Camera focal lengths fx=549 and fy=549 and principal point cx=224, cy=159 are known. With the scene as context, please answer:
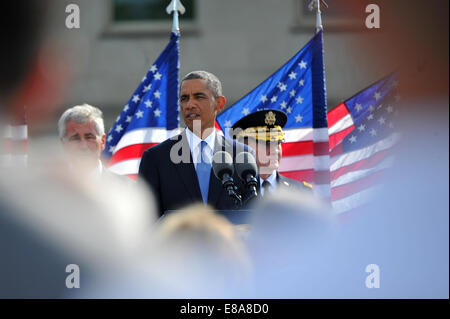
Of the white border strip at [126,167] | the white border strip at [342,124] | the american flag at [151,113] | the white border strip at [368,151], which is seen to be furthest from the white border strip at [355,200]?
the white border strip at [126,167]

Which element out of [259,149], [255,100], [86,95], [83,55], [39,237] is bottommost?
[39,237]

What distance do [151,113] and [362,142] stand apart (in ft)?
5.71

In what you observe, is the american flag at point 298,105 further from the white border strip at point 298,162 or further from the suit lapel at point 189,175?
the suit lapel at point 189,175

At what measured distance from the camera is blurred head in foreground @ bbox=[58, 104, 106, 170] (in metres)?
2.86

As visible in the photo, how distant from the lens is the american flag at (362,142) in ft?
14.1

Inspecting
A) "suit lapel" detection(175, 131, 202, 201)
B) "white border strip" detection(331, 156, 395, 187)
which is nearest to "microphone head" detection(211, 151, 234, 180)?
"suit lapel" detection(175, 131, 202, 201)

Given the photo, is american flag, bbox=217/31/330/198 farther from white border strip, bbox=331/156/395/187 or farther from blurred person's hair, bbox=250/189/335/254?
blurred person's hair, bbox=250/189/335/254

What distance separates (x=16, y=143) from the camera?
4.34 m

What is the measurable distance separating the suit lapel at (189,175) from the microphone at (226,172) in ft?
1.77

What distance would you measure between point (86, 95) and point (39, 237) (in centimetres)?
317

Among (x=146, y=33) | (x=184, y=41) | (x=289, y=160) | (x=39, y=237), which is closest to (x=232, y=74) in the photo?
(x=184, y=41)

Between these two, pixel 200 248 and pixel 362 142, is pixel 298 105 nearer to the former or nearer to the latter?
pixel 362 142

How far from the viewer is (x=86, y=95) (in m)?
5.40

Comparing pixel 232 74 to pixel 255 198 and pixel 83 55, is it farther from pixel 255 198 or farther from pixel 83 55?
pixel 255 198
